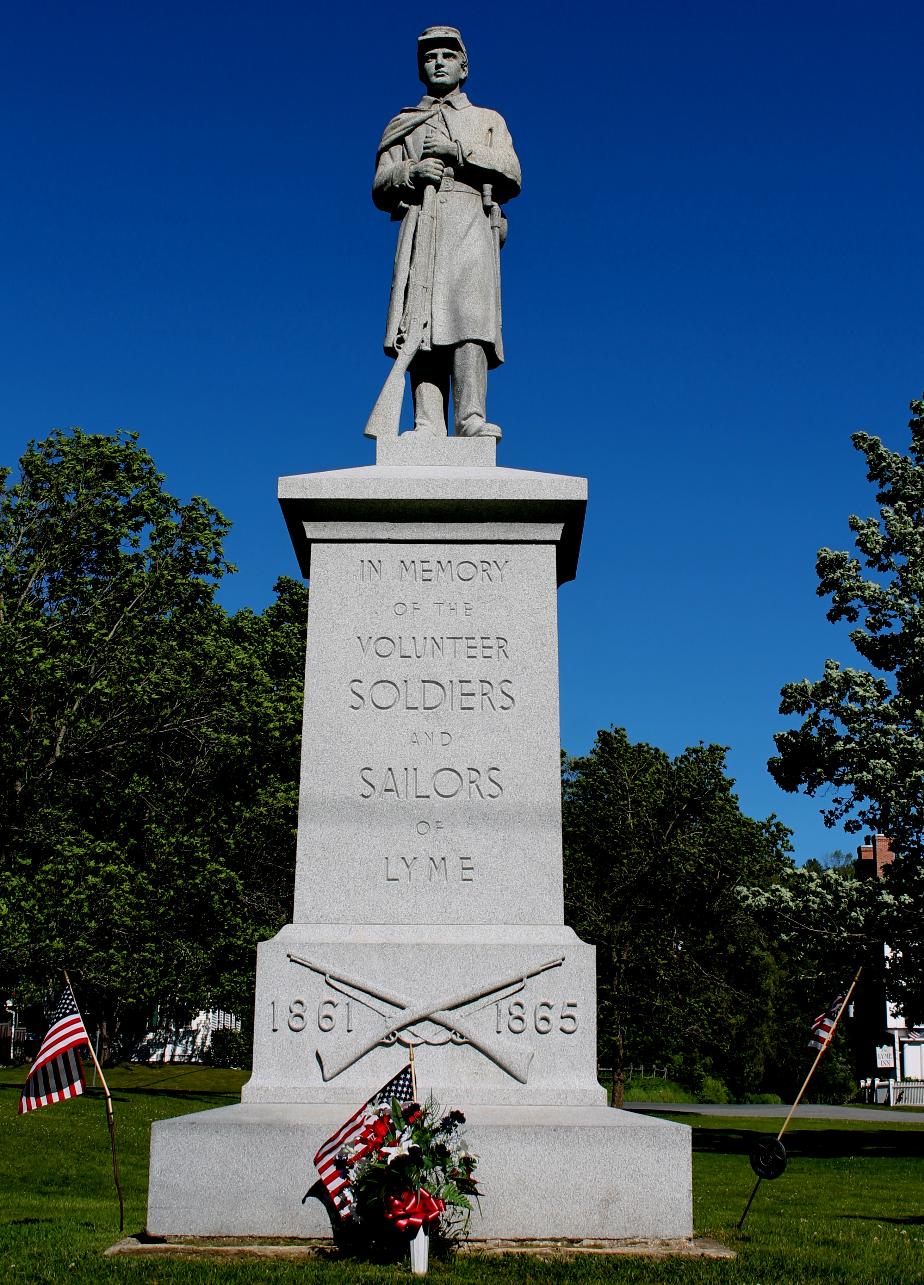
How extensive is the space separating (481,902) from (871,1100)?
51228mm

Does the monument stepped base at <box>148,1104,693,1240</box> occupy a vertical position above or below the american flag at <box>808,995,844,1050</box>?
below

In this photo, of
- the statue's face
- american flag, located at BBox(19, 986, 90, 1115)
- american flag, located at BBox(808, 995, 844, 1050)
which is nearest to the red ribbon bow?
american flag, located at BBox(19, 986, 90, 1115)

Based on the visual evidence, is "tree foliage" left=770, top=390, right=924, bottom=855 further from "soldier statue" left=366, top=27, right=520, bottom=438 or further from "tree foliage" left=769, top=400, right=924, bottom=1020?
"soldier statue" left=366, top=27, right=520, bottom=438

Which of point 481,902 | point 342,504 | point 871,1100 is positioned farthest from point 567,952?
point 871,1100

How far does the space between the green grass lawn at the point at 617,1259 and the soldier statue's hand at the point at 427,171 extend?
6.51 m

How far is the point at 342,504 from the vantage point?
7949 mm

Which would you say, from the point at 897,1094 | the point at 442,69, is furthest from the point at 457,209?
the point at 897,1094

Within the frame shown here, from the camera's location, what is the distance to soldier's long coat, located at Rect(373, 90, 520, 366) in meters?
9.00

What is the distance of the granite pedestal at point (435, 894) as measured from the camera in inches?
243

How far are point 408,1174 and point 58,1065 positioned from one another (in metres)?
2.58

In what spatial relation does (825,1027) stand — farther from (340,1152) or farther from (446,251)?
(446,251)

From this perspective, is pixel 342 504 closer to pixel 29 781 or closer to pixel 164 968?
pixel 29 781

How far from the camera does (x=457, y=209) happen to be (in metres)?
9.12

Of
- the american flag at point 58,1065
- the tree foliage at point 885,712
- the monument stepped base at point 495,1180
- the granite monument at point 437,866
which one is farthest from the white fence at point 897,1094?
the american flag at point 58,1065
